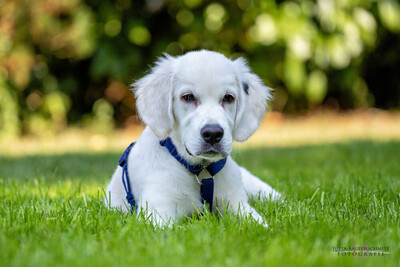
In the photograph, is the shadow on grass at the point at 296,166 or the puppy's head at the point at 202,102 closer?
the puppy's head at the point at 202,102

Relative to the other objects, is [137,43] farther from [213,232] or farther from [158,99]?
[213,232]

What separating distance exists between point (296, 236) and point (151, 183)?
3.38 ft

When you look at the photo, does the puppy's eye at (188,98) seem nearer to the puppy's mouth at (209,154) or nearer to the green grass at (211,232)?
the puppy's mouth at (209,154)

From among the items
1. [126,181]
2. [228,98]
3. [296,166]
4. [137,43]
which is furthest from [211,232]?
[137,43]

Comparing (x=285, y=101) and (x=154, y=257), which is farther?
(x=285, y=101)

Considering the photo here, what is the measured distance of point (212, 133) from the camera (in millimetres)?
2750

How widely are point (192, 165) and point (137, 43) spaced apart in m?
7.04

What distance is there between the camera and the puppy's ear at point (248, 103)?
10.4 feet

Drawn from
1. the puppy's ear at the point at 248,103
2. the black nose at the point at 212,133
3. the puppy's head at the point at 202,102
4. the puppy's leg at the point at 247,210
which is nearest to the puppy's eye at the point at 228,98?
the puppy's head at the point at 202,102

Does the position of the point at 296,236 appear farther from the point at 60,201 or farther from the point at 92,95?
the point at 92,95

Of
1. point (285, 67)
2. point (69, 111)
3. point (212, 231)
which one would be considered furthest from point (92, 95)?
point (212, 231)

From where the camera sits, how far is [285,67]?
1005 cm

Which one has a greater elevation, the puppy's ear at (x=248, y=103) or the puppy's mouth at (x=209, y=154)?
the puppy's ear at (x=248, y=103)

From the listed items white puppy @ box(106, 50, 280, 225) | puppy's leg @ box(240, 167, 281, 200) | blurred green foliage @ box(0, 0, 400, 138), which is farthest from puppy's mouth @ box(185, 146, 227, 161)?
blurred green foliage @ box(0, 0, 400, 138)
